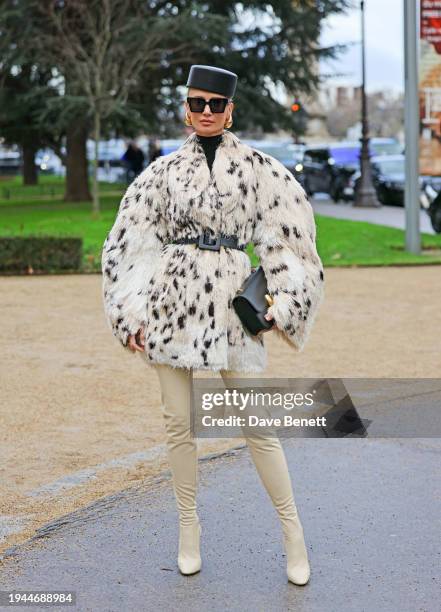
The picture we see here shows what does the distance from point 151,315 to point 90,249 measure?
13964mm

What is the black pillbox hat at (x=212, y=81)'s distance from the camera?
4.20 meters

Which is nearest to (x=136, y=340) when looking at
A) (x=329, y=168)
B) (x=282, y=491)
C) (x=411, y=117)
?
(x=282, y=491)

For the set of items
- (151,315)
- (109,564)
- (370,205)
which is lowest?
(370,205)

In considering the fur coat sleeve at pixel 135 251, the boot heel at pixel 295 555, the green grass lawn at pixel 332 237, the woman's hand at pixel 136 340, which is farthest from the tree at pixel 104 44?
the boot heel at pixel 295 555

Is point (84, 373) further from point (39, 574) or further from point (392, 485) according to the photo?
point (39, 574)

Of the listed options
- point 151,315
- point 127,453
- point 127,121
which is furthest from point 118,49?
point 151,315

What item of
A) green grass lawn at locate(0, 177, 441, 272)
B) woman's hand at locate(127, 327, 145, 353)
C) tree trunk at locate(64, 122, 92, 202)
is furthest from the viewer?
tree trunk at locate(64, 122, 92, 202)

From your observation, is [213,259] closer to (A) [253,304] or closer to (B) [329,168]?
(A) [253,304]

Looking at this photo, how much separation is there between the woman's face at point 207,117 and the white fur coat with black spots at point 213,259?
87mm

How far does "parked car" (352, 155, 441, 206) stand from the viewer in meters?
33.6

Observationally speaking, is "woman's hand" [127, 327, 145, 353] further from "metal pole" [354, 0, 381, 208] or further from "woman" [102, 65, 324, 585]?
"metal pole" [354, 0, 381, 208]

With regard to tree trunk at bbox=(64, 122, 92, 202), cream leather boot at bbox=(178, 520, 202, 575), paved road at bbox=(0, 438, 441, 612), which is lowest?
tree trunk at bbox=(64, 122, 92, 202)

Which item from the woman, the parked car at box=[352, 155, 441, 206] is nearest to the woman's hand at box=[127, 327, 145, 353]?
the woman

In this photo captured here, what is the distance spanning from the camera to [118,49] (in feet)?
93.7
